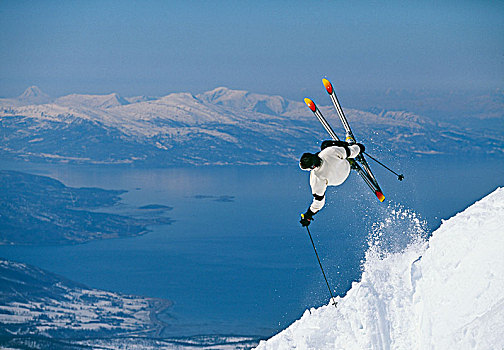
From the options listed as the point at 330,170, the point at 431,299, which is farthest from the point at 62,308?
the point at 330,170

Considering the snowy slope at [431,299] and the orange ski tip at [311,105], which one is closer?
the snowy slope at [431,299]

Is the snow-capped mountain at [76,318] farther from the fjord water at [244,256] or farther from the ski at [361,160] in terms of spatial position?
the ski at [361,160]

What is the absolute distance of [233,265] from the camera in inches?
5300

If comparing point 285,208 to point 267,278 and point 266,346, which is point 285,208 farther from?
point 266,346

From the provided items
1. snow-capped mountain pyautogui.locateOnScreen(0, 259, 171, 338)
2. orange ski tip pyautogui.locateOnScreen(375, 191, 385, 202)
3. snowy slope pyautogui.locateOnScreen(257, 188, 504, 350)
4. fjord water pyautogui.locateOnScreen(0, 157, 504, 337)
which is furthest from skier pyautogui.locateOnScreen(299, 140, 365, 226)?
snow-capped mountain pyautogui.locateOnScreen(0, 259, 171, 338)

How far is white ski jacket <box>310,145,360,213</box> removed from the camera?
4.40m

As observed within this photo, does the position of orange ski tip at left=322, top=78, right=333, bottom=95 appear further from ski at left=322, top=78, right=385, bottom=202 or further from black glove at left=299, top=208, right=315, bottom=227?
black glove at left=299, top=208, right=315, bottom=227

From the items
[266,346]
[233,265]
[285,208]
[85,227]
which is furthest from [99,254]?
[266,346]

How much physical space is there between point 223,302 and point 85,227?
93.4 m

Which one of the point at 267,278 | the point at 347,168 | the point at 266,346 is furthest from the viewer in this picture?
the point at 267,278

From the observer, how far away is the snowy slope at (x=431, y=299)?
404 centimetres

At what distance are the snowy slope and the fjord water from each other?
80617 mm

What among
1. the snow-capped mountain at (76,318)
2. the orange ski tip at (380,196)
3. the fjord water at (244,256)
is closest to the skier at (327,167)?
the orange ski tip at (380,196)

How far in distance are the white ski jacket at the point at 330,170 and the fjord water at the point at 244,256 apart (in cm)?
8352
